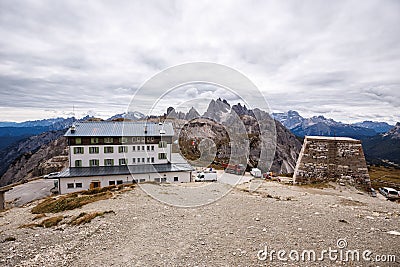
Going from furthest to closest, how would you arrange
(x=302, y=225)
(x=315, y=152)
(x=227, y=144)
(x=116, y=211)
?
(x=227, y=144) < (x=315, y=152) < (x=116, y=211) < (x=302, y=225)

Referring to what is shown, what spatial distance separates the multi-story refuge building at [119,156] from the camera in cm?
3450

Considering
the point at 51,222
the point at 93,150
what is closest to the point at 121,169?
the point at 93,150

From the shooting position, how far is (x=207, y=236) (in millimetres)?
11547

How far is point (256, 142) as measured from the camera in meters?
119

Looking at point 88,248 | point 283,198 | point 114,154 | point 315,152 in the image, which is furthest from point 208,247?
point 114,154

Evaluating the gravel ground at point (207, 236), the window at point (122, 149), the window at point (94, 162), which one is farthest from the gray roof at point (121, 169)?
the gravel ground at point (207, 236)

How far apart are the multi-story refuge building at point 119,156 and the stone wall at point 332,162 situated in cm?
1766

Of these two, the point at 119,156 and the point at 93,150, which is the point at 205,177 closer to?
the point at 119,156

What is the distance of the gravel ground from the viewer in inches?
376

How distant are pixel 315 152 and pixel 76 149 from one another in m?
35.2

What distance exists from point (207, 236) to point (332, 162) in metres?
21.4

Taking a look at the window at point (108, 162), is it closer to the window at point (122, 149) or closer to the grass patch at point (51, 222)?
the window at point (122, 149)

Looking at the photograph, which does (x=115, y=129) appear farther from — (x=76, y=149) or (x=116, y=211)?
(x=116, y=211)

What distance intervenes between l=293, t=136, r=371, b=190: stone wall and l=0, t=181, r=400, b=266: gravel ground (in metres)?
9.10
